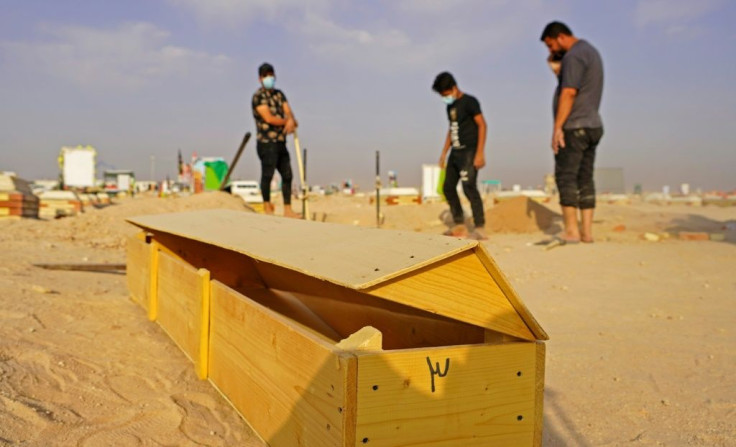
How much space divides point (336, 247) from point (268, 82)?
5306 mm

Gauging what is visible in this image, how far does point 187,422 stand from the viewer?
1.87m

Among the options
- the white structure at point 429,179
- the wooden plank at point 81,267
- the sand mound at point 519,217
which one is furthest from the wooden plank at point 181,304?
the white structure at point 429,179

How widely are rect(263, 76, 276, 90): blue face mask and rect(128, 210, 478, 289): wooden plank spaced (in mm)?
4399

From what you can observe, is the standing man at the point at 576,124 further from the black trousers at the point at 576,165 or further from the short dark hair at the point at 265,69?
the short dark hair at the point at 265,69

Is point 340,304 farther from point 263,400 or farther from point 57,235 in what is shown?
point 57,235

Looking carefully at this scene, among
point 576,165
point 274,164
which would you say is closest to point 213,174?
point 274,164

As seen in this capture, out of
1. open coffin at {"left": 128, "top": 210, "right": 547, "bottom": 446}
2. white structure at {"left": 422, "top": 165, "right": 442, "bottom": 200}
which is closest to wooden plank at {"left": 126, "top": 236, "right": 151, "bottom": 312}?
open coffin at {"left": 128, "top": 210, "right": 547, "bottom": 446}

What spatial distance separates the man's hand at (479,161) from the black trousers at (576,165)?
41.1 inches

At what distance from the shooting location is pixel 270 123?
21.0 feet

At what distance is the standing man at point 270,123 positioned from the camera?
21.1 feet

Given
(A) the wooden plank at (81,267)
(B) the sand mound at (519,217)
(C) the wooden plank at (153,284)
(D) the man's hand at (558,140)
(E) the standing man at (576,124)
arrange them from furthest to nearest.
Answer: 1. (B) the sand mound at (519,217)
2. (D) the man's hand at (558,140)
3. (E) the standing man at (576,124)
4. (A) the wooden plank at (81,267)
5. (C) the wooden plank at (153,284)

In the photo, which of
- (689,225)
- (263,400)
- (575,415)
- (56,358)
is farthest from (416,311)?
(689,225)

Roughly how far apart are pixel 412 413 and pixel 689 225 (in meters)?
9.32

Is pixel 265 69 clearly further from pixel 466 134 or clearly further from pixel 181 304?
pixel 181 304
